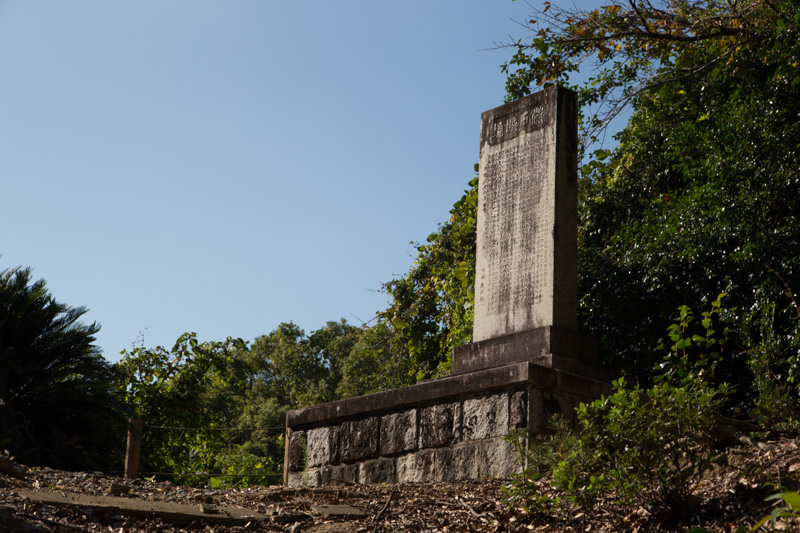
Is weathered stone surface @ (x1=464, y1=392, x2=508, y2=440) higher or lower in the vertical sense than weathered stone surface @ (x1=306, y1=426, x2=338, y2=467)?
higher

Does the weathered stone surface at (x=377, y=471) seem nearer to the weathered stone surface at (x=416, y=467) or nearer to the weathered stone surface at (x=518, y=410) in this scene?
the weathered stone surface at (x=416, y=467)

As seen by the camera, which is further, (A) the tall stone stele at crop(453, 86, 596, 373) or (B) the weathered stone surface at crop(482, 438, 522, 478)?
(A) the tall stone stele at crop(453, 86, 596, 373)

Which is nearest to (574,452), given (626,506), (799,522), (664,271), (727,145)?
(626,506)

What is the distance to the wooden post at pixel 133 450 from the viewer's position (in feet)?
26.8

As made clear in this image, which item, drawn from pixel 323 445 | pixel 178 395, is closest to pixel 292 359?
pixel 178 395

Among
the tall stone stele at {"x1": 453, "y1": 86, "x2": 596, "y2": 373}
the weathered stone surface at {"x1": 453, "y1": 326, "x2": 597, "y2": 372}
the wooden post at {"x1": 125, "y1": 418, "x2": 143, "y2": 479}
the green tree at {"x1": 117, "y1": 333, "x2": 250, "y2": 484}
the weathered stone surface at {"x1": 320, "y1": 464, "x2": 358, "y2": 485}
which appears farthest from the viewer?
the green tree at {"x1": 117, "y1": 333, "x2": 250, "y2": 484}

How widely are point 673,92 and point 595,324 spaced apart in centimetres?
281

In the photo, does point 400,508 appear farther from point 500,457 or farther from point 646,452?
point 646,452

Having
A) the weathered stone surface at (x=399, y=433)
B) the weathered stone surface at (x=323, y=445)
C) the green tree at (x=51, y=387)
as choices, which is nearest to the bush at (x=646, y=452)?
the weathered stone surface at (x=399, y=433)

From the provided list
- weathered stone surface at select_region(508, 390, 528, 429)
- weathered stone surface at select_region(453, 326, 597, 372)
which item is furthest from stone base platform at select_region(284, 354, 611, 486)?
weathered stone surface at select_region(453, 326, 597, 372)

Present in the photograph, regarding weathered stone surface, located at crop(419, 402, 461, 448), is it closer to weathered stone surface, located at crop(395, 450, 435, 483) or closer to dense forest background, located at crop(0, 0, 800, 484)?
weathered stone surface, located at crop(395, 450, 435, 483)

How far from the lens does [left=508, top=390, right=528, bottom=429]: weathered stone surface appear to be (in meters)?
5.53

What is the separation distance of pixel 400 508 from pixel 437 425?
1.39 metres

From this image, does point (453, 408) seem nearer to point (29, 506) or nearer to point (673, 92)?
point (29, 506)
